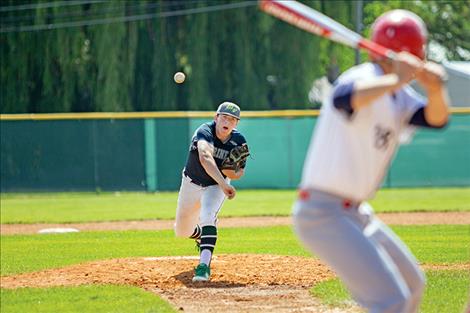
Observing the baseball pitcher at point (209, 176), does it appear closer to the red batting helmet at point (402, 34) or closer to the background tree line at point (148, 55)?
the red batting helmet at point (402, 34)

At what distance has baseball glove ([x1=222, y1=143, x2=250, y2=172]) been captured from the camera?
11039mm

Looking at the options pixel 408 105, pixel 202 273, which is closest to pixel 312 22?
pixel 408 105

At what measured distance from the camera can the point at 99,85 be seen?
34094 mm

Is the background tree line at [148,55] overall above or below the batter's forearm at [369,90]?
below

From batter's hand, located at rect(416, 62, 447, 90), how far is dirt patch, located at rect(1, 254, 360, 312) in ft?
10.8

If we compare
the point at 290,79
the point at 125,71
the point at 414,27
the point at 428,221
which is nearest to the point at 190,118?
the point at 125,71

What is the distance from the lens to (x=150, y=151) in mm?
29281

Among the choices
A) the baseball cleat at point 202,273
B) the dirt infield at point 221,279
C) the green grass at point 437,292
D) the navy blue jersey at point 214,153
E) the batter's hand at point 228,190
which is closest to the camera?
the green grass at point 437,292

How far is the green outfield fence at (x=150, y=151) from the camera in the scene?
94.7 ft

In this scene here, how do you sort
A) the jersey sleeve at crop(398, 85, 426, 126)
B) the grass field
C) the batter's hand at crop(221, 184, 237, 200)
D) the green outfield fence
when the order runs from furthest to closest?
the green outfield fence, the batter's hand at crop(221, 184, 237, 200), the grass field, the jersey sleeve at crop(398, 85, 426, 126)

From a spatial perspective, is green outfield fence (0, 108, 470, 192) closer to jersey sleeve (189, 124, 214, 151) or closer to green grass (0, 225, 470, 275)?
green grass (0, 225, 470, 275)

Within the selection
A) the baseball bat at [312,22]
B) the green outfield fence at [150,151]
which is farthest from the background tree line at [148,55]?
the baseball bat at [312,22]

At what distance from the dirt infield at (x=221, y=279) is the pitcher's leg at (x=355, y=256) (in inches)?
110

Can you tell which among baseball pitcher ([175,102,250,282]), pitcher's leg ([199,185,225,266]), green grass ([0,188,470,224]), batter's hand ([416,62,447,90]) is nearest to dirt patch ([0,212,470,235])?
green grass ([0,188,470,224])
